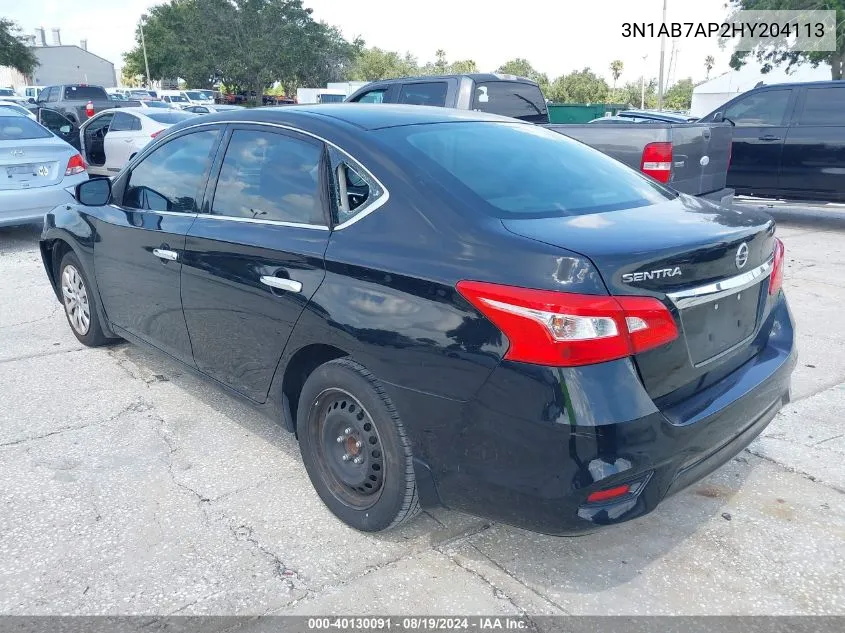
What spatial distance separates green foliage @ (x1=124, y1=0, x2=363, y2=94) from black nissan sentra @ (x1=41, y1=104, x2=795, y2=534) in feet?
175

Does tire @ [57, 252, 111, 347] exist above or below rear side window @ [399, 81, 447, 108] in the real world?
below

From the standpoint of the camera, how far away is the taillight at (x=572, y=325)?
2.15 metres

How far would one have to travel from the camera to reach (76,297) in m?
4.98

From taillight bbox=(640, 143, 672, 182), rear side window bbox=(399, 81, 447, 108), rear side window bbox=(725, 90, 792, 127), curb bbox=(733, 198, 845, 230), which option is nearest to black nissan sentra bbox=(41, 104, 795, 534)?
taillight bbox=(640, 143, 672, 182)

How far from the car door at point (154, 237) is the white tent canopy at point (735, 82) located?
39.2m

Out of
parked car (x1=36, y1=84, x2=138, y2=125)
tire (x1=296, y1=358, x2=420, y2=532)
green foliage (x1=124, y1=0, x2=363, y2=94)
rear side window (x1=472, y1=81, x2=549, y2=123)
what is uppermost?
green foliage (x1=124, y1=0, x2=363, y2=94)

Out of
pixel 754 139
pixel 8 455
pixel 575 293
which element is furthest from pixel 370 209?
pixel 754 139

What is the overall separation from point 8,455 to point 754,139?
31.1 feet

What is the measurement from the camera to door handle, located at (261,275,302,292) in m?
2.88

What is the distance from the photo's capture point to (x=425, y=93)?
8.99m

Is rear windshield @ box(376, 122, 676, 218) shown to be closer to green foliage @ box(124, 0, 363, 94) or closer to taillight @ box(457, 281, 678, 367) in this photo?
taillight @ box(457, 281, 678, 367)

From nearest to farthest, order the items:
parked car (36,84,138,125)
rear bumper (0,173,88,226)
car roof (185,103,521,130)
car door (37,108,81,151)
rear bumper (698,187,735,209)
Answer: car roof (185,103,521,130) → rear bumper (698,187,735,209) → rear bumper (0,173,88,226) → car door (37,108,81,151) → parked car (36,84,138,125)

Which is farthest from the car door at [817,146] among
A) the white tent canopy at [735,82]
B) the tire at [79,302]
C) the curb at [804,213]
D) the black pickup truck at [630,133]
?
the white tent canopy at [735,82]

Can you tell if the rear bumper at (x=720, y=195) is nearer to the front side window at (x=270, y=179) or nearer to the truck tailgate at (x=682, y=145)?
the truck tailgate at (x=682, y=145)
